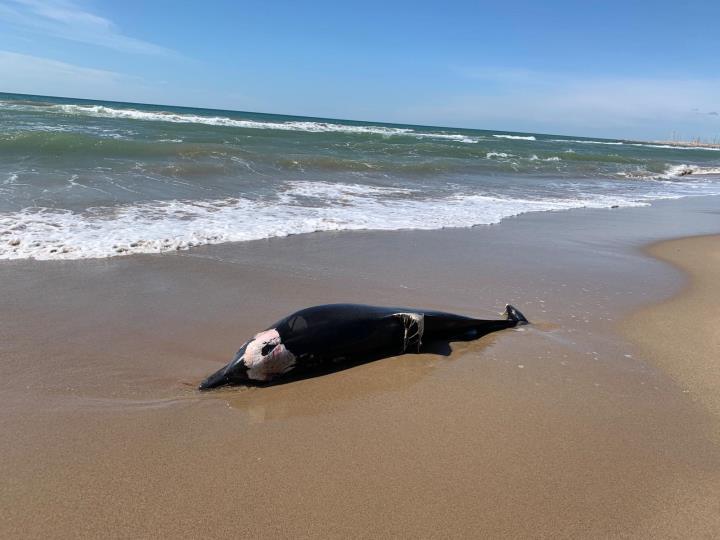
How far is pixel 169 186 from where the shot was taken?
11.5 m

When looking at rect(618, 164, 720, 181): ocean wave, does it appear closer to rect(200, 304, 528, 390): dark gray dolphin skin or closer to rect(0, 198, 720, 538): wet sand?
rect(0, 198, 720, 538): wet sand

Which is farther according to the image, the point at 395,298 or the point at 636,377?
the point at 395,298

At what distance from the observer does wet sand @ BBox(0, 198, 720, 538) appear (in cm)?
232

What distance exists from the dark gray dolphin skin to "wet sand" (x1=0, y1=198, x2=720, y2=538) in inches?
Answer: 4.5

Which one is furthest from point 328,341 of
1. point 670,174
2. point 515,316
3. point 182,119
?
point 182,119

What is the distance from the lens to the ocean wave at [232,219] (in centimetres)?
654

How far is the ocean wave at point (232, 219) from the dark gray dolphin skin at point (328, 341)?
3643 mm

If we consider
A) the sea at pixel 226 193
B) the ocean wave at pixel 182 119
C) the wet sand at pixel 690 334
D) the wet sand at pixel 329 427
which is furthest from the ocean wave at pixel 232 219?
the ocean wave at pixel 182 119

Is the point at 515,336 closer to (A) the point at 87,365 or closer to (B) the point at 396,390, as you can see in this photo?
(B) the point at 396,390

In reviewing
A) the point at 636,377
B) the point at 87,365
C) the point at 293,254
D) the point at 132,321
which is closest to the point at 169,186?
the point at 293,254

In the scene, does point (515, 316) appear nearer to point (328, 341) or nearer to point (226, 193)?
point (328, 341)

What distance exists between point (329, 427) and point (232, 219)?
613 cm

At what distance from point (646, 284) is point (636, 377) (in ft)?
9.75

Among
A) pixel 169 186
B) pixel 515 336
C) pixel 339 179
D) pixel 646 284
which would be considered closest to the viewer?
pixel 515 336
